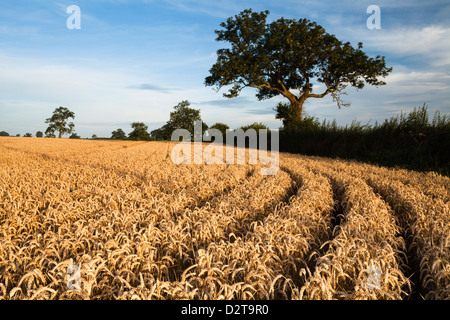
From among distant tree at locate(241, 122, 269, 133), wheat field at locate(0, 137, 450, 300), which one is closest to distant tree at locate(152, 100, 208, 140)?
distant tree at locate(241, 122, 269, 133)

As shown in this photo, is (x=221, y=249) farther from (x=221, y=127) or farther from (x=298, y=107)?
(x=221, y=127)

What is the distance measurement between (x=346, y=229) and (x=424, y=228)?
149 cm

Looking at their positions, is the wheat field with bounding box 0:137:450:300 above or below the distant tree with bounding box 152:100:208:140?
below

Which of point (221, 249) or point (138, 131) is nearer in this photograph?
point (221, 249)

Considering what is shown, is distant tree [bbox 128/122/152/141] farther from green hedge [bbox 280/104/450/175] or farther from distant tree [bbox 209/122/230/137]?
green hedge [bbox 280/104/450/175]

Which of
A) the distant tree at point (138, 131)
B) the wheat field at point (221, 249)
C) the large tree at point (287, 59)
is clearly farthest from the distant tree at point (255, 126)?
the distant tree at point (138, 131)

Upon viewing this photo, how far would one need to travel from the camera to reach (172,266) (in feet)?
11.6

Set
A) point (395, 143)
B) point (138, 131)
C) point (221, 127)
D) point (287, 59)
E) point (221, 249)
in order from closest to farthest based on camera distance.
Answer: point (221, 249) < point (395, 143) < point (287, 59) < point (221, 127) < point (138, 131)

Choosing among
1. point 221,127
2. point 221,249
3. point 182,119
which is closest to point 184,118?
point 182,119

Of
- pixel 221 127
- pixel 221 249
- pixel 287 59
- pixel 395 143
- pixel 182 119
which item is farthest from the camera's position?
pixel 182 119
